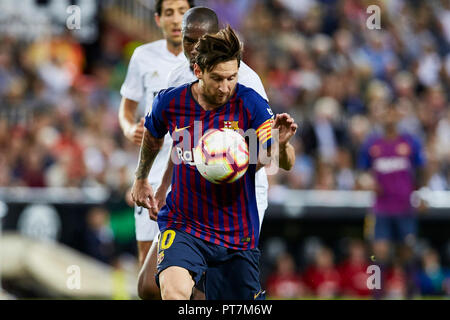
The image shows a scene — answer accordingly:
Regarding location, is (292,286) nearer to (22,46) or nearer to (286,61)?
(286,61)

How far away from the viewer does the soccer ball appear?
4910 millimetres

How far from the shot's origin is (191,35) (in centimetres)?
562

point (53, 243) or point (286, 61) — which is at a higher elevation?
point (286, 61)

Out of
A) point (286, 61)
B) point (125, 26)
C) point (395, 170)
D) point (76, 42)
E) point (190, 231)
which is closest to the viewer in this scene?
point (190, 231)

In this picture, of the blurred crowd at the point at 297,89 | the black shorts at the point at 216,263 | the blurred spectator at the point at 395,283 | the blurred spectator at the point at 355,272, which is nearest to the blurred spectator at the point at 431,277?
the blurred spectator at the point at 395,283

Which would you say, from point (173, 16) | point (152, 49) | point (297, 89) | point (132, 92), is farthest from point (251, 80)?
point (297, 89)

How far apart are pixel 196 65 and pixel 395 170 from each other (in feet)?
22.3

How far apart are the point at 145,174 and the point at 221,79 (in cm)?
100

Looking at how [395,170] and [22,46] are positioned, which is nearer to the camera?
[395,170]

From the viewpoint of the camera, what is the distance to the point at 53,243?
1178 cm

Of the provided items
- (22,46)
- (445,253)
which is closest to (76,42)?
(22,46)

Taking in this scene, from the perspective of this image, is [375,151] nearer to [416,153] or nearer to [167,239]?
[416,153]

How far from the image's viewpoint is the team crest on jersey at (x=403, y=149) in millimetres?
11234
